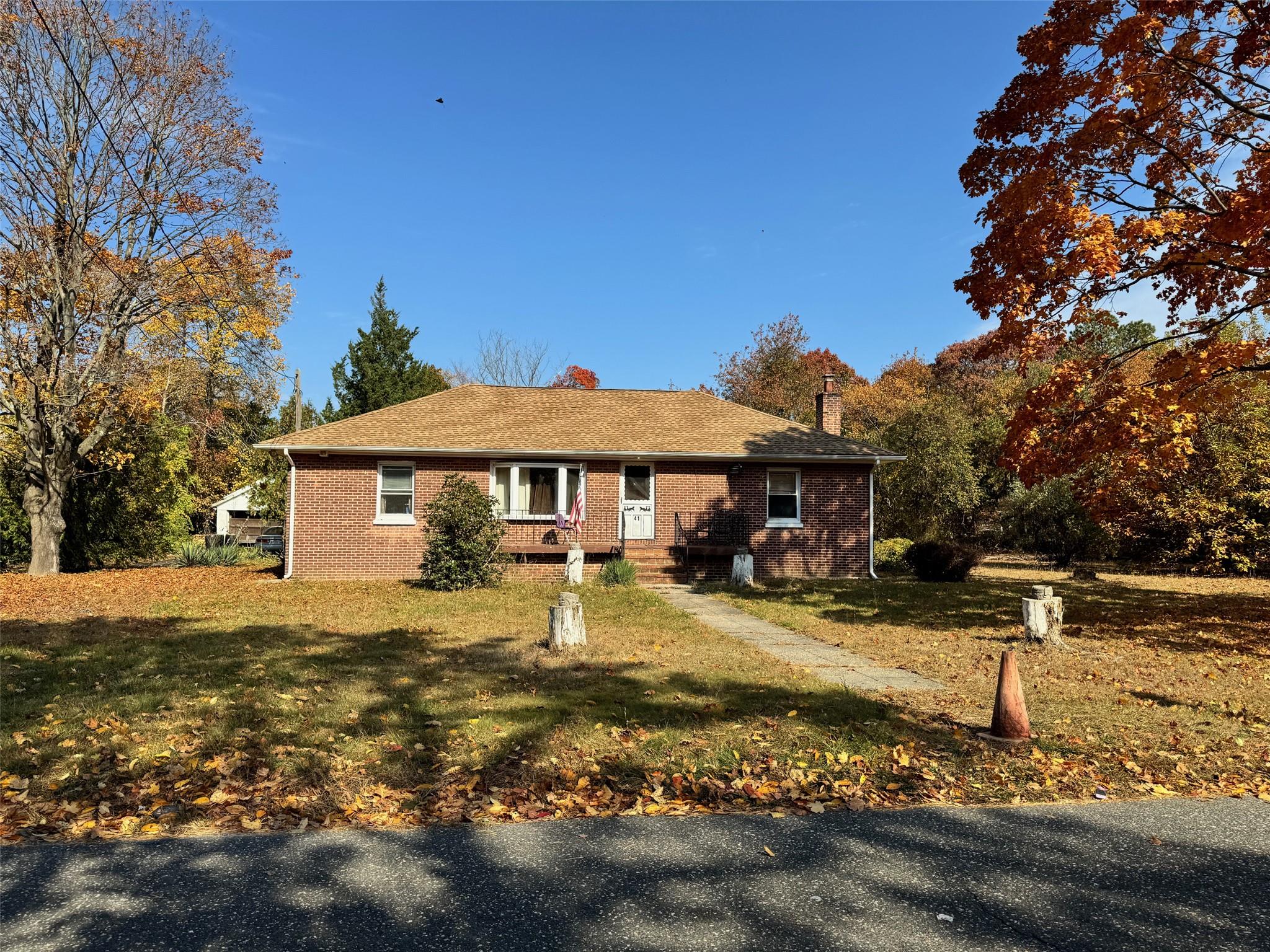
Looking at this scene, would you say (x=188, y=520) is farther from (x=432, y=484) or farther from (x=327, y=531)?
(x=432, y=484)

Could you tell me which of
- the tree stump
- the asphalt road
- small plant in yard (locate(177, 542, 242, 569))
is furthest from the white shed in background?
the asphalt road

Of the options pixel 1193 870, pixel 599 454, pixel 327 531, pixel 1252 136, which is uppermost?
pixel 1252 136

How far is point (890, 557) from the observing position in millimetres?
23219

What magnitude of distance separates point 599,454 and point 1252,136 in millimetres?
13125

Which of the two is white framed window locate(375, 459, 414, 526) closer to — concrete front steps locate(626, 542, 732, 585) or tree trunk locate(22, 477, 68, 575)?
concrete front steps locate(626, 542, 732, 585)

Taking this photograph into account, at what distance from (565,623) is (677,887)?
5.68 meters

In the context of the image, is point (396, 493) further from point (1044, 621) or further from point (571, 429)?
point (1044, 621)

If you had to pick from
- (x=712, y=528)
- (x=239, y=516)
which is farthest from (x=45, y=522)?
(x=239, y=516)

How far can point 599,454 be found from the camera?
19.0 meters

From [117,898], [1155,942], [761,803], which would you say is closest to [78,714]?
[117,898]

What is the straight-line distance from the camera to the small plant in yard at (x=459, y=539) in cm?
1530

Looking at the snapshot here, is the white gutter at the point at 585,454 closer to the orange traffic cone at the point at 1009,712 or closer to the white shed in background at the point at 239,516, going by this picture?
the white shed in background at the point at 239,516

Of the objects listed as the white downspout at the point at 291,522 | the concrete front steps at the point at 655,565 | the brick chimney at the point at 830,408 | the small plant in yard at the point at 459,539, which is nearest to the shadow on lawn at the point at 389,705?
the small plant in yard at the point at 459,539

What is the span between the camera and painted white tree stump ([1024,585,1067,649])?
10.2 m
